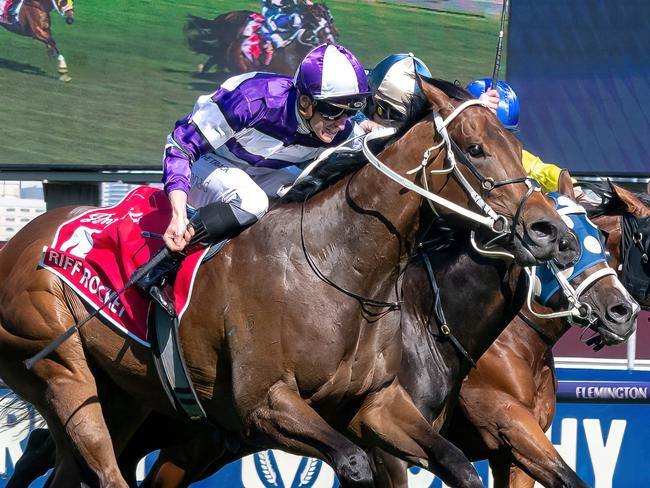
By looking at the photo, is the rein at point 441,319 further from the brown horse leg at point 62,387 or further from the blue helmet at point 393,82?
the brown horse leg at point 62,387

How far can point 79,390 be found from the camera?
4461mm

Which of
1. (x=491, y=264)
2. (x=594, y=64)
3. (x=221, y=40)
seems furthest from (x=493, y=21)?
(x=491, y=264)

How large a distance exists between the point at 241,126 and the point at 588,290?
149 centimetres

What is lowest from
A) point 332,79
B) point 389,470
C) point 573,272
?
point 389,470

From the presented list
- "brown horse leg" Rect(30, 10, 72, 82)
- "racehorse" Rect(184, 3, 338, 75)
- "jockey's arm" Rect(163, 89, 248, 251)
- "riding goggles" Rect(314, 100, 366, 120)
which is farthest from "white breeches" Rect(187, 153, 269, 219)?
"brown horse leg" Rect(30, 10, 72, 82)

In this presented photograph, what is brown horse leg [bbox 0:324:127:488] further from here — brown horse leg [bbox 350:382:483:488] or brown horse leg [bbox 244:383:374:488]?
brown horse leg [bbox 350:382:483:488]

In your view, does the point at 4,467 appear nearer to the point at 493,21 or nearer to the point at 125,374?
the point at 125,374

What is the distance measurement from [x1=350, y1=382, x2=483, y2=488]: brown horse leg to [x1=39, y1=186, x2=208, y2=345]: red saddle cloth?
0.79 metres

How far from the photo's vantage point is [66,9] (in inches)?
292

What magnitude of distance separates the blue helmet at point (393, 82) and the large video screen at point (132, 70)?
2102 mm

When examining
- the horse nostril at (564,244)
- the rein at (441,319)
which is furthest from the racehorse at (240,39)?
the horse nostril at (564,244)

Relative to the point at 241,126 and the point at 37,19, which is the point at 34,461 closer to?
the point at 241,126

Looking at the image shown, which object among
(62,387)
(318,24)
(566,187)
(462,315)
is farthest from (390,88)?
(318,24)

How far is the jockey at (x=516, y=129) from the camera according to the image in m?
5.39
